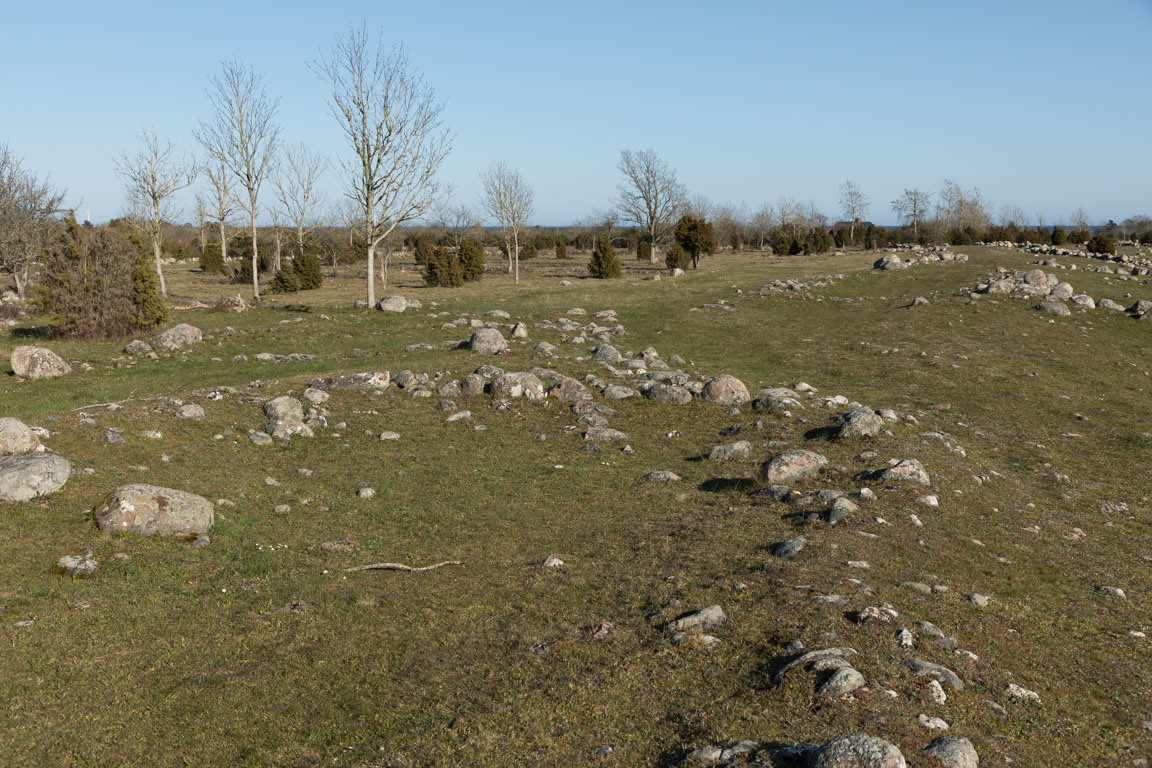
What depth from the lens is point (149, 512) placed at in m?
8.81

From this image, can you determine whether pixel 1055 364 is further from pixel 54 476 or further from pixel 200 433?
pixel 54 476

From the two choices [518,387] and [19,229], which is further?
[19,229]

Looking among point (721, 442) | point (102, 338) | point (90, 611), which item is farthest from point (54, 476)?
point (102, 338)

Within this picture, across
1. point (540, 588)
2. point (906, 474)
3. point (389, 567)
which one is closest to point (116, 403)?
point (389, 567)

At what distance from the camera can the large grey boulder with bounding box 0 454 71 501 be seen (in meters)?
9.03

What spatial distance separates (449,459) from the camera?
12570mm

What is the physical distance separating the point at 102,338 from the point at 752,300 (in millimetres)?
26169

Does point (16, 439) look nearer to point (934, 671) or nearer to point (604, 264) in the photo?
point (934, 671)

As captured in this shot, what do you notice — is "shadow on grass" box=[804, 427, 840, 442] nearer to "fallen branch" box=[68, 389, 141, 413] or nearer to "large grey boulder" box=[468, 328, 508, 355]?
"large grey boulder" box=[468, 328, 508, 355]

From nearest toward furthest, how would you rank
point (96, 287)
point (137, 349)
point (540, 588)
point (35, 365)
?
point (540, 588)
point (35, 365)
point (137, 349)
point (96, 287)

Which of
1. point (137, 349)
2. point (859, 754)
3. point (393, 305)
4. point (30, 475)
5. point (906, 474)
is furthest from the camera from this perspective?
point (393, 305)

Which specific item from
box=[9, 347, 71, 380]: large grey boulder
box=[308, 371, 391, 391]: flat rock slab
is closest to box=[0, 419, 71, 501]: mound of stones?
box=[308, 371, 391, 391]: flat rock slab

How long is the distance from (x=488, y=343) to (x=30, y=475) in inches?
471

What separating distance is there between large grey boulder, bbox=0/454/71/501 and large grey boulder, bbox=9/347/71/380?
9.25 m
